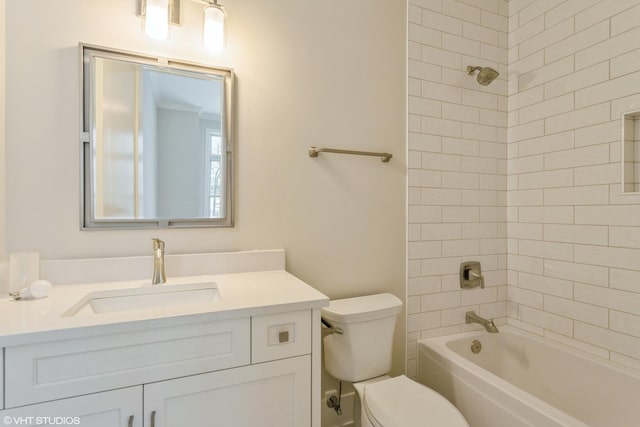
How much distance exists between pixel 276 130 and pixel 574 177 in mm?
1550

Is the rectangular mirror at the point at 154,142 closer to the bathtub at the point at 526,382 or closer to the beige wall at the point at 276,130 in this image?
the beige wall at the point at 276,130

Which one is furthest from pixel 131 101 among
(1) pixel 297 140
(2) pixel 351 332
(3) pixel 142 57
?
(2) pixel 351 332

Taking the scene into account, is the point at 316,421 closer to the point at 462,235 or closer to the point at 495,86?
the point at 462,235

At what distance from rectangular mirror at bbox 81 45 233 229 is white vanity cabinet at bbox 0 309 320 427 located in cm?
59

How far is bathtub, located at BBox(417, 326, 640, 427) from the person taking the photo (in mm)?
1248

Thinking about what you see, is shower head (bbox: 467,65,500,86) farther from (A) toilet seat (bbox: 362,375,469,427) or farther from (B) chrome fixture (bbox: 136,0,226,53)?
(A) toilet seat (bbox: 362,375,469,427)

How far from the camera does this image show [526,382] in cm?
177

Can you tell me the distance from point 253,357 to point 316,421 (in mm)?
326

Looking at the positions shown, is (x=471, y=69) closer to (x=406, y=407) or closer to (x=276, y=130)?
(x=276, y=130)

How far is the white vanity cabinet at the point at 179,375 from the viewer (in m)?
0.79

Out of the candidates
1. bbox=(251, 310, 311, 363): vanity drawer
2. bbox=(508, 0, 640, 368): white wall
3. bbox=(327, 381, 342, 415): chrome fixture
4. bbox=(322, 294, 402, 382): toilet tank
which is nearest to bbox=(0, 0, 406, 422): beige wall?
bbox=(322, 294, 402, 382): toilet tank

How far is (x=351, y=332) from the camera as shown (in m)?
1.41

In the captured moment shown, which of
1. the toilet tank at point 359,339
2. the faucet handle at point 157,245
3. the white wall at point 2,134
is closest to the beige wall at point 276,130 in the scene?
the white wall at point 2,134

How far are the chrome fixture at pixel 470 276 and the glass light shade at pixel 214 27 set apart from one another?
5.69 feet
